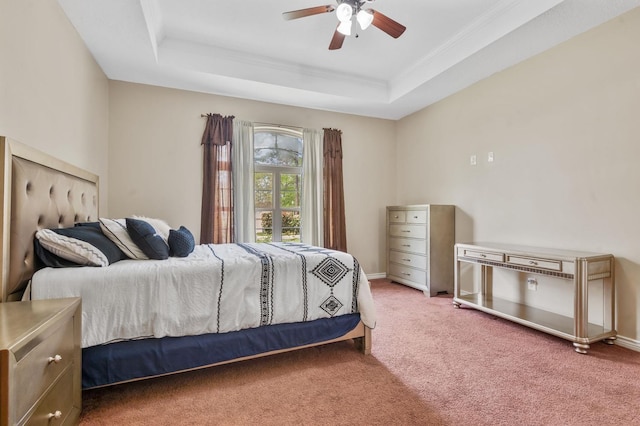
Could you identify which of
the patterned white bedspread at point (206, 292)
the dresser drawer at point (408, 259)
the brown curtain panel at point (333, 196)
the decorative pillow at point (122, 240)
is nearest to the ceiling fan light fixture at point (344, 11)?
the patterned white bedspread at point (206, 292)

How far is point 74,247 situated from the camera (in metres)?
1.78

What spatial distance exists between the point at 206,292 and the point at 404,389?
1.32 m

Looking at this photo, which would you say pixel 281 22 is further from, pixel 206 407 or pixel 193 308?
pixel 206 407

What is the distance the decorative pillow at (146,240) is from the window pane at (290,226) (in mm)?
2433

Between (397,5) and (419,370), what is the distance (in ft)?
9.66

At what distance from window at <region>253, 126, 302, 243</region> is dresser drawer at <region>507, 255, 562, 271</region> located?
2721 mm

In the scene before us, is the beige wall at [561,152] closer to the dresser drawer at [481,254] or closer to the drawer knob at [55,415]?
the dresser drawer at [481,254]

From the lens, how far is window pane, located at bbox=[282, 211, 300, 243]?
4555 millimetres

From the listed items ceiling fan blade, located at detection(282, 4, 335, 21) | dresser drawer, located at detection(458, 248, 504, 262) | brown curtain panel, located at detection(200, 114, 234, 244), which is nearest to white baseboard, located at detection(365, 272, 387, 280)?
dresser drawer, located at detection(458, 248, 504, 262)

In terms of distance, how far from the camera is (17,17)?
1806 millimetres

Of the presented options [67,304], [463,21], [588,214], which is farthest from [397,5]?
[67,304]

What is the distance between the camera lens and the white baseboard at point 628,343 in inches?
95.3

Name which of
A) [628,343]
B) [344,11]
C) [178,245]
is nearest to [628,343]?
[628,343]

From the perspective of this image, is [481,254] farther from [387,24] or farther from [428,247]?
[387,24]
